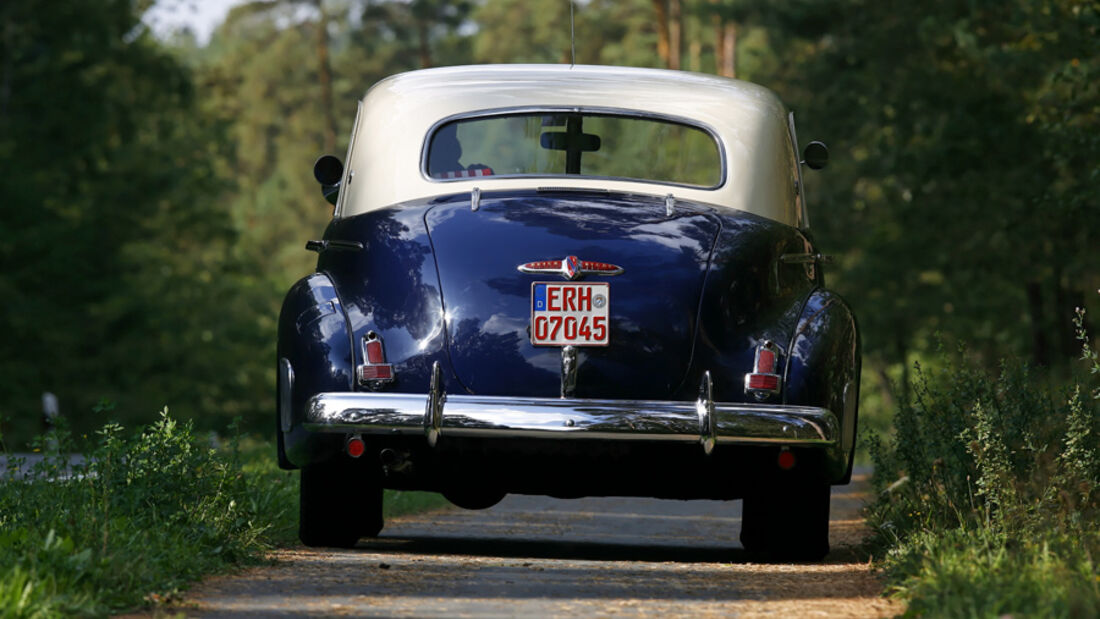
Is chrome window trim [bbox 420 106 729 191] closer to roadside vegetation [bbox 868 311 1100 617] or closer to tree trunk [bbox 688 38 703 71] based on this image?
roadside vegetation [bbox 868 311 1100 617]

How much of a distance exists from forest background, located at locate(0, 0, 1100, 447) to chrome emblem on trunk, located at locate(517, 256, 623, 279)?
8.64m

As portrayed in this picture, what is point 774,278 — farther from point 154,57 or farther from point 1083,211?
point 154,57

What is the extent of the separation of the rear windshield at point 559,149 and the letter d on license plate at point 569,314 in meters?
0.98

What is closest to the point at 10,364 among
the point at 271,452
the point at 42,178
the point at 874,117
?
the point at 42,178

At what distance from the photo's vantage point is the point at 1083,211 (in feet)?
61.5

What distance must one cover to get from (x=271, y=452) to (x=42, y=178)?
19427mm

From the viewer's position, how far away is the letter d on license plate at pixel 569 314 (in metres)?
6.73

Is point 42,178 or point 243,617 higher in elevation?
point 42,178

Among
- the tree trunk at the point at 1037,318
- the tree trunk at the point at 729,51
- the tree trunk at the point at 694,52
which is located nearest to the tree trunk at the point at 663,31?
the tree trunk at the point at 729,51

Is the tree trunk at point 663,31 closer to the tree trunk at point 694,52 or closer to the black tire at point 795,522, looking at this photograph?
the tree trunk at point 694,52

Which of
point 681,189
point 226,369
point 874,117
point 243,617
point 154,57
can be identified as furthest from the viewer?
point 226,369

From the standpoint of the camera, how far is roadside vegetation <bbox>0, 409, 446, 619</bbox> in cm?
543

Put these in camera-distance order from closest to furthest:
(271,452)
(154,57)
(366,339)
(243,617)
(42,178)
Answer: (243,617) < (366,339) < (271,452) < (42,178) < (154,57)

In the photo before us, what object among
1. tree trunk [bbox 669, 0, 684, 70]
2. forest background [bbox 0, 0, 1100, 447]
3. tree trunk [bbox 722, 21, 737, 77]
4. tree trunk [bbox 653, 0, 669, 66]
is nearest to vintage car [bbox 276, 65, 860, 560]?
forest background [bbox 0, 0, 1100, 447]
